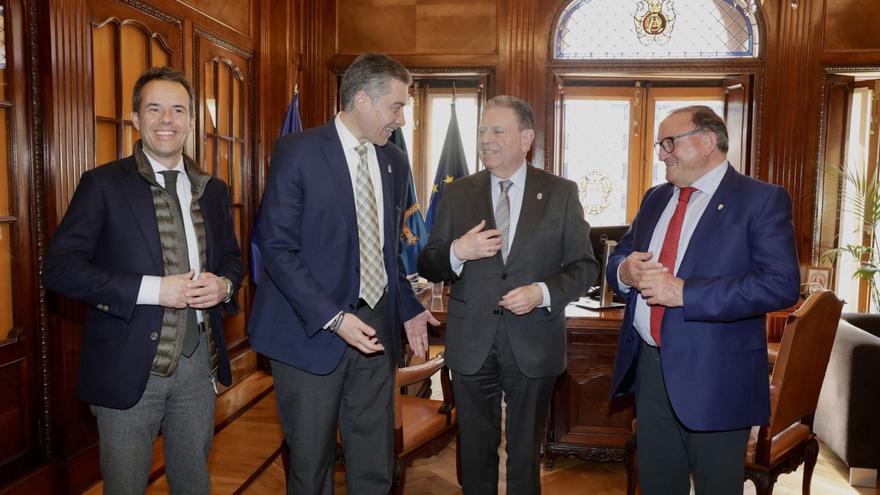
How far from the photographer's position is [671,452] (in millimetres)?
2305

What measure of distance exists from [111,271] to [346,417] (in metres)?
0.81

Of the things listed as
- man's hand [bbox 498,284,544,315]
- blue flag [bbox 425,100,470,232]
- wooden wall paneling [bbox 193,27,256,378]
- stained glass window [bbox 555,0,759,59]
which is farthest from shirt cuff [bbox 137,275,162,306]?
stained glass window [bbox 555,0,759,59]

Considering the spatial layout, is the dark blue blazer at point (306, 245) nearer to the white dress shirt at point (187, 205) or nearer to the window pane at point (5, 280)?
the white dress shirt at point (187, 205)

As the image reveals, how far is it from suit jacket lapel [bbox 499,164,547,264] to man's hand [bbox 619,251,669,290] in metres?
0.35

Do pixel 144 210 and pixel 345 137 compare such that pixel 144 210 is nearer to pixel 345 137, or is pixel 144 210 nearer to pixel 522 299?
pixel 345 137

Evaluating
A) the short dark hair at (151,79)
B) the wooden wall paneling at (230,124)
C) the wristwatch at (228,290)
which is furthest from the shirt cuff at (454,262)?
the wooden wall paneling at (230,124)

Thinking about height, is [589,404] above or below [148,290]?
below

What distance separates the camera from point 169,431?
2.04 m

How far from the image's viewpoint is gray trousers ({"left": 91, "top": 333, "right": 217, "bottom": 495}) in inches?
75.4

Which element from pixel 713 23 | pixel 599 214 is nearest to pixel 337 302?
pixel 713 23

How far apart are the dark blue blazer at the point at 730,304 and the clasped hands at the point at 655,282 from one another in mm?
30

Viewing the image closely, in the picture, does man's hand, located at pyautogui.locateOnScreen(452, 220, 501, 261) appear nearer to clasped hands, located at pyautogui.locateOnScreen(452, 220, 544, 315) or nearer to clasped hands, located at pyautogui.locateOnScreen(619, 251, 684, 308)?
clasped hands, located at pyautogui.locateOnScreen(452, 220, 544, 315)

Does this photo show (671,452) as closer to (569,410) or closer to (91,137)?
(569,410)

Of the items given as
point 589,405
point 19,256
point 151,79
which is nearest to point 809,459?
point 589,405
